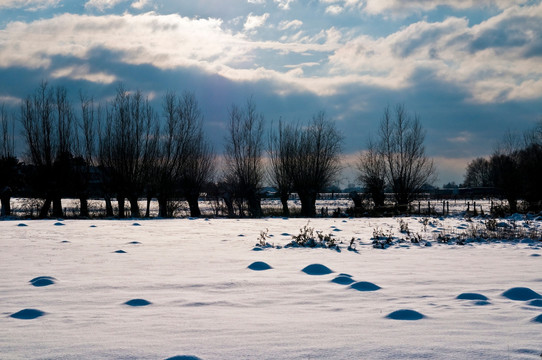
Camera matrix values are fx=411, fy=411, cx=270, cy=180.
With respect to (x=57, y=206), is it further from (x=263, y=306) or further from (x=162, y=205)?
(x=263, y=306)

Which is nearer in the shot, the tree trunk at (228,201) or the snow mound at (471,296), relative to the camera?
the snow mound at (471,296)

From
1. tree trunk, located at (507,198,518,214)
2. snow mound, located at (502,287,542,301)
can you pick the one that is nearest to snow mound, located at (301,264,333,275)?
snow mound, located at (502,287,542,301)

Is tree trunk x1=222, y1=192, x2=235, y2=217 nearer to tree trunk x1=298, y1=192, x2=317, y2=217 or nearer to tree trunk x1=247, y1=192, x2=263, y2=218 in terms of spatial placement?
tree trunk x1=247, y1=192, x2=263, y2=218

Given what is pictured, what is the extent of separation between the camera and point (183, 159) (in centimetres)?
2442

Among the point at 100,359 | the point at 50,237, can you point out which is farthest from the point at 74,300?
the point at 50,237

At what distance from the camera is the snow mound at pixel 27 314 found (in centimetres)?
301

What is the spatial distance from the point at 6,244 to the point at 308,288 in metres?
6.11

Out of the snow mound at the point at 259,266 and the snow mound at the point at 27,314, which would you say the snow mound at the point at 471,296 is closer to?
the snow mound at the point at 259,266

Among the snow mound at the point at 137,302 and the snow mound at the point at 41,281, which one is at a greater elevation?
the snow mound at the point at 41,281

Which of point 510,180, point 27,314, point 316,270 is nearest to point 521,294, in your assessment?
point 316,270

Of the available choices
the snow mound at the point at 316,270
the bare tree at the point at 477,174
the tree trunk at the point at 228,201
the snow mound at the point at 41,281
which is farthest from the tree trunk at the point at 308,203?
the bare tree at the point at 477,174

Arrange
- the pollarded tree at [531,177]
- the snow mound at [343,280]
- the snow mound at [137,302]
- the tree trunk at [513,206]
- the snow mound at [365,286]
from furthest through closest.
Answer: the pollarded tree at [531,177], the tree trunk at [513,206], the snow mound at [343,280], the snow mound at [365,286], the snow mound at [137,302]

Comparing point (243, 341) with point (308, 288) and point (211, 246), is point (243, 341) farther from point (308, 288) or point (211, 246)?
point (211, 246)

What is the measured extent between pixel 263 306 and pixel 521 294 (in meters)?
2.35
